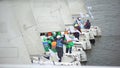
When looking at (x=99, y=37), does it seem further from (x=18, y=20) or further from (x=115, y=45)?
(x=18, y=20)

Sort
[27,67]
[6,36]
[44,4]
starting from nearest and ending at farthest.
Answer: [27,67] → [6,36] → [44,4]

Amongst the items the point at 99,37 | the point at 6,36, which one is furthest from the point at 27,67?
the point at 99,37

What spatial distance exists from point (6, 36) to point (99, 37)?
80cm

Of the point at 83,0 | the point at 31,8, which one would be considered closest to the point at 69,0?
the point at 83,0

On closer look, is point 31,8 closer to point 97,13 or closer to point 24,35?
point 24,35

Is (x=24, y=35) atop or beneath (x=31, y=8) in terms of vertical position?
beneath

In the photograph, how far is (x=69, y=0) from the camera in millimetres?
2721

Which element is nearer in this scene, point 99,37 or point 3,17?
point 3,17

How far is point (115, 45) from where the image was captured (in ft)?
8.75

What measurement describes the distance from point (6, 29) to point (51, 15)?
1.42ft

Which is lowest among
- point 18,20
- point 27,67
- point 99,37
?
point 27,67

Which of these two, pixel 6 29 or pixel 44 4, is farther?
pixel 44 4

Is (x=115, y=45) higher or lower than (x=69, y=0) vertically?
lower

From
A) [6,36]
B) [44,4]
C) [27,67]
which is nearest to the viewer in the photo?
[27,67]
